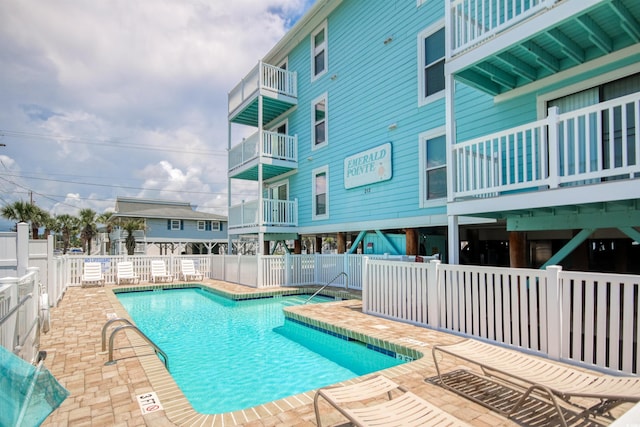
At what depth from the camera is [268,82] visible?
14.7 metres

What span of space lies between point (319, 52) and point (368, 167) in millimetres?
5925

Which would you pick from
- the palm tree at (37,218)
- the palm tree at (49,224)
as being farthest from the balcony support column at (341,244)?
the palm tree at (49,224)

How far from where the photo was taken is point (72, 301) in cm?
1017

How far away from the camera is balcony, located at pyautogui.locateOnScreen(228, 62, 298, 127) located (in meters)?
14.3

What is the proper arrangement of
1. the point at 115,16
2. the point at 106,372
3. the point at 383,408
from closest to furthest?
1. the point at 383,408
2. the point at 106,372
3. the point at 115,16

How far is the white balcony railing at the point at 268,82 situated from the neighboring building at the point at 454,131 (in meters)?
0.07

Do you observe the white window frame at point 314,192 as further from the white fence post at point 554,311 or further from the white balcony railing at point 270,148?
the white fence post at point 554,311

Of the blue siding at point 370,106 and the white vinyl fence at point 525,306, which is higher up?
the blue siding at point 370,106

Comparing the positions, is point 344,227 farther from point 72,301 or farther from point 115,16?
point 115,16

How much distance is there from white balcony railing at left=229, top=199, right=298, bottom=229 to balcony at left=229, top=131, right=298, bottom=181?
5.13 ft

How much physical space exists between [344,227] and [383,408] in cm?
983

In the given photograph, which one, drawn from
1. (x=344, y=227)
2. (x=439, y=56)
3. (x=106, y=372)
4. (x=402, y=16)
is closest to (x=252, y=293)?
(x=344, y=227)

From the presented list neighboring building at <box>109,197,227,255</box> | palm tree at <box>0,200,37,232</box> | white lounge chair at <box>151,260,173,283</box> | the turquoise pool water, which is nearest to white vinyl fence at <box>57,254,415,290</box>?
white lounge chair at <box>151,260,173,283</box>

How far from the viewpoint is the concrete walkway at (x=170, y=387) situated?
3.13 meters
